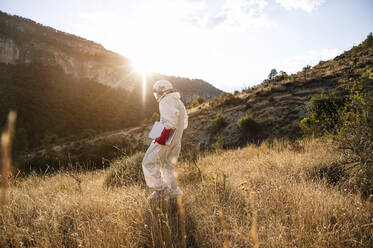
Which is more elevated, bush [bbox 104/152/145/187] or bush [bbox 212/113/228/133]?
bush [bbox 212/113/228/133]

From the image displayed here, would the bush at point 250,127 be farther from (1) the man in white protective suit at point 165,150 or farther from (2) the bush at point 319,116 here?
(1) the man in white protective suit at point 165,150

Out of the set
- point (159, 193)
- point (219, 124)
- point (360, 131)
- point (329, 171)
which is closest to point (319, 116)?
point (360, 131)

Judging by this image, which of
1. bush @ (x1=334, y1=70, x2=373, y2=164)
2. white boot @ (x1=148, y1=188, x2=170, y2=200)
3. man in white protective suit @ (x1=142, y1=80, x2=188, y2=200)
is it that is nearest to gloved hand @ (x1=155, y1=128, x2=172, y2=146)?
man in white protective suit @ (x1=142, y1=80, x2=188, y2=200)

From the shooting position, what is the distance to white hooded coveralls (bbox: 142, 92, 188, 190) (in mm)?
2971

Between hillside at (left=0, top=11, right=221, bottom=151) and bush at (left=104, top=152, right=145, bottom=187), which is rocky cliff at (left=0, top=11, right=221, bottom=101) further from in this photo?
bush at (left=104, top=152, right=145, bottom=187)

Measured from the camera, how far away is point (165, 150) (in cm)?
312

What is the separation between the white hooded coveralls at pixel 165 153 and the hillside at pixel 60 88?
38821mm

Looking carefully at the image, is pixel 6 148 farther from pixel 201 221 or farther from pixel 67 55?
pixel 67 55

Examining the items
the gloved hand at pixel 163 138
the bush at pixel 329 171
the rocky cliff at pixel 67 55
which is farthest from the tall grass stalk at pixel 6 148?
the rocky cliff at pixel 67 55

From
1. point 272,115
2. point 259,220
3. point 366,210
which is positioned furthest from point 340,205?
point 272,115

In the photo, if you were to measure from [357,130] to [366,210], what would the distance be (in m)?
1.89

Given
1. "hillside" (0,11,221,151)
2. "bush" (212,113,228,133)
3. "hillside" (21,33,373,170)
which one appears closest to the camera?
"hillside" (21,33,373,170)

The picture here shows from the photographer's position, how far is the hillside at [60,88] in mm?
47250

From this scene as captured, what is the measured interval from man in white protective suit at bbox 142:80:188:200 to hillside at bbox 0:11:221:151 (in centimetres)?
3882
